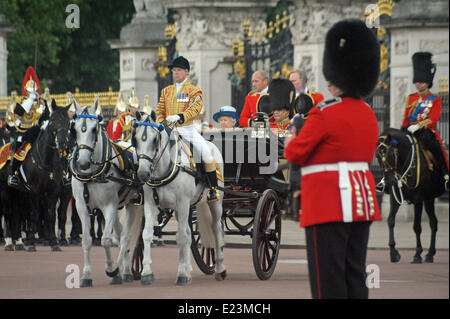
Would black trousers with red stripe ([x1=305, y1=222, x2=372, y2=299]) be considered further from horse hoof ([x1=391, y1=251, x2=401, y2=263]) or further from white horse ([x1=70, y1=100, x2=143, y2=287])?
horse hoof ([x1=391, y1=251, x2=401, y2=263])

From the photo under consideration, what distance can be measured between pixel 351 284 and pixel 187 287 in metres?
4.29

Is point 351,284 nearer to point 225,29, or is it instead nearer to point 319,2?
point 319,2

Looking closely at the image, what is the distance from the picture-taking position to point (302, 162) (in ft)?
25.3

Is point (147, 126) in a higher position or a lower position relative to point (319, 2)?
lower

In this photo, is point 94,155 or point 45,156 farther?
→ point 45,156

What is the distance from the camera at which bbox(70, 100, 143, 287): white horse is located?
479 inches

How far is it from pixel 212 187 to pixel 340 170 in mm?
4895

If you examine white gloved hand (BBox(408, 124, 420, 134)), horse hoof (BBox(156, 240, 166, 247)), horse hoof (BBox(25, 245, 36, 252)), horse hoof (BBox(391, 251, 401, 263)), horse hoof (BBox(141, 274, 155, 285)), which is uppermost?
white gloved hand (BBox(408, 124, 420, 134))

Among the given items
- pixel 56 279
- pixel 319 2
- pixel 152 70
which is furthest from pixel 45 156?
pixel 152 70

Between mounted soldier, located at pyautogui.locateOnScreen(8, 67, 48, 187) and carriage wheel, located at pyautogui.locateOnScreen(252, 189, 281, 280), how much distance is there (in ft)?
17.0

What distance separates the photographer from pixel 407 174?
14938 millimetres

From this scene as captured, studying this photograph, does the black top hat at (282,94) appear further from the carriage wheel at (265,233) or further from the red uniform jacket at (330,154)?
the red uniform jacket at (330,154)

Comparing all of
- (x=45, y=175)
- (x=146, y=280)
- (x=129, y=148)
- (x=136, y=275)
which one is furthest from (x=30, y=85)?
(x=146, y=280)

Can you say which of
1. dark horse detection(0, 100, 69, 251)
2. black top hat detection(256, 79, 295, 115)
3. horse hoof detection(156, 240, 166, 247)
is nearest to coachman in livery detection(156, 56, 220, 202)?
black top hat detection(256, 79, 295, 115)
